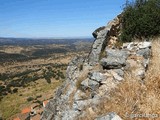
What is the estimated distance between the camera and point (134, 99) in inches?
248

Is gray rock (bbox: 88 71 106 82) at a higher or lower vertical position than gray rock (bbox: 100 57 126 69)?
lower

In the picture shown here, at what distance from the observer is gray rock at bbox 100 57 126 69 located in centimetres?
941

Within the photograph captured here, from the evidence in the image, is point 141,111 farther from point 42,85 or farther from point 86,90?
point 42,85

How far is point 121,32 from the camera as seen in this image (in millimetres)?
15859

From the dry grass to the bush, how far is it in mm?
8129

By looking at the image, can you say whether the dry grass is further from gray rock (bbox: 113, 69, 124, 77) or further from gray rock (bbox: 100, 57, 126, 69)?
gray rock (bbox: 100, 57, 126, 69)

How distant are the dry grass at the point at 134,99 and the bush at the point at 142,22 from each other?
8129 mm

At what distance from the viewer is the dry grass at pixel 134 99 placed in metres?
5.74

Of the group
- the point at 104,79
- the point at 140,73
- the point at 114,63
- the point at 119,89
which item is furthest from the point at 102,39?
the point at 119,89

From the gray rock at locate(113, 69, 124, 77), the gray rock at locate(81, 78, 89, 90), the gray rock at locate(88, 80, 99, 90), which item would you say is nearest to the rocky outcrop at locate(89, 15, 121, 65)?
the gray rock at locate(81, 78, 89, 90)

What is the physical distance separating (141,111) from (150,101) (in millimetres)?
329

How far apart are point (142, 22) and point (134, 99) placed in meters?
10.2

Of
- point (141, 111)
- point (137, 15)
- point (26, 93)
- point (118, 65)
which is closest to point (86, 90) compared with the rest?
point (118, 65)

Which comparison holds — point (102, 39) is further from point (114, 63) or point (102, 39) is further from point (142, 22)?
point (114, 63)
